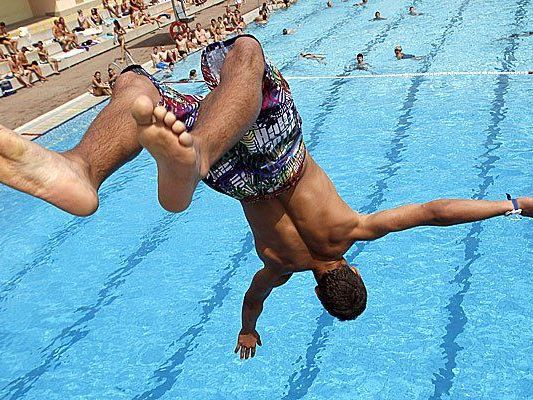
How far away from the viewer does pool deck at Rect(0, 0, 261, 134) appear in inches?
429

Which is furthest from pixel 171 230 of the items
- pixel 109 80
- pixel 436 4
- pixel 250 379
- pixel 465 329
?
pixel 436 4

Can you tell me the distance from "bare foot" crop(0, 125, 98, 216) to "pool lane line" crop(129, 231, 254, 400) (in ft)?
11.1

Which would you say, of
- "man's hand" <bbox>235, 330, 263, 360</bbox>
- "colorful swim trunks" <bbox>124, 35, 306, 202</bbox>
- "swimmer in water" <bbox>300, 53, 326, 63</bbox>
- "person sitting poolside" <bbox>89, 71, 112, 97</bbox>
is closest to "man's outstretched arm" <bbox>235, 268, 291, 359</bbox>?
"man's hand" <bbox>235, 330, 263, 360</bbox>

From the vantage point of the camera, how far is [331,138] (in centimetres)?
904

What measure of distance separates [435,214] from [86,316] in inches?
165

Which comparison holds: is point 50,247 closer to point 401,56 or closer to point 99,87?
point 99,87

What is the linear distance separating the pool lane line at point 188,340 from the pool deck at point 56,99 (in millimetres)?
5093

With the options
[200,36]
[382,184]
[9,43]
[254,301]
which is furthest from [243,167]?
[200,36]

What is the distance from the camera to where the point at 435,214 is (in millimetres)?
3027

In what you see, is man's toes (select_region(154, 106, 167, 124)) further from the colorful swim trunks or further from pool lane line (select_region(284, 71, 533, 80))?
pool lane line (select_region(284, 71, 533, 80))

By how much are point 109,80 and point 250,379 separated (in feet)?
27.1

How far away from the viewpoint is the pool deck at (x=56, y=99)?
35.8ft

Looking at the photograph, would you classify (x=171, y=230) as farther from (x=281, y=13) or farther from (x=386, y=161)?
(x=281, y=13)

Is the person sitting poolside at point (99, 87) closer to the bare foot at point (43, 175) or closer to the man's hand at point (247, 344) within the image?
the man's hand at point (247, 344)
